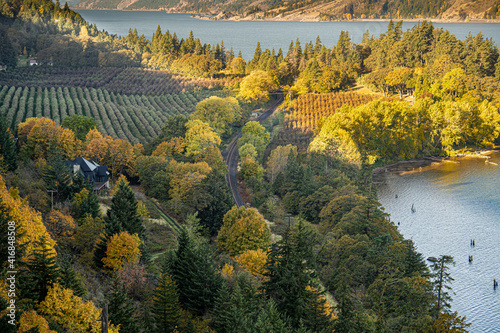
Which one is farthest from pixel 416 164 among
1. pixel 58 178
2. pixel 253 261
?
pixel 58 178

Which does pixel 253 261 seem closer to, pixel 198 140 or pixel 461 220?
pixel 461 220

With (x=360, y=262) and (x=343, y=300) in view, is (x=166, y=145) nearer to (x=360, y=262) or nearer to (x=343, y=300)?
(x=360, y=262)

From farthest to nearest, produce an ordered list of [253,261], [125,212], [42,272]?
1. [253,261]
2. [125,212]
3. [42,272]

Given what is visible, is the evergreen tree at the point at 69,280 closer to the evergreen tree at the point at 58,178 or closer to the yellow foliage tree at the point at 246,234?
the evergreen tree at the point at 58,178

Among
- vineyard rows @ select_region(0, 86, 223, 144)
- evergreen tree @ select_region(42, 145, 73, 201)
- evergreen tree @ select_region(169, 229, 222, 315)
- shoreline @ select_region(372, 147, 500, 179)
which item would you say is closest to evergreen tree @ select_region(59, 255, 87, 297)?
evergreen tree @ select_region(169, 229, 222, 315)

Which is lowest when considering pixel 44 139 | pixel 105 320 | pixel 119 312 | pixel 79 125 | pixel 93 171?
pixel 93 171

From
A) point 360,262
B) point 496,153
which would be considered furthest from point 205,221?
point 496,153
